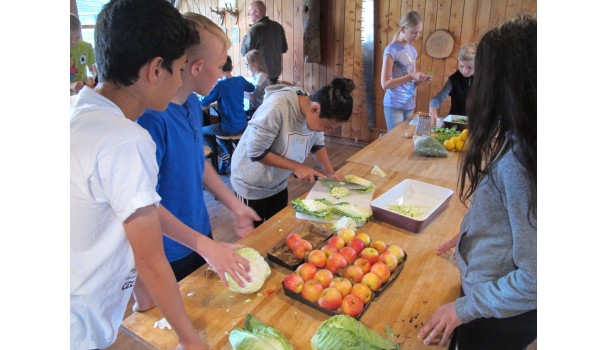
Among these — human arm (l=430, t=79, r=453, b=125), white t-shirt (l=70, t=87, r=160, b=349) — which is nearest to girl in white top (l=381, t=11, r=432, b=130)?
human arm (l=430, t=79, r=453, b=125)

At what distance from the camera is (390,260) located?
1297mm

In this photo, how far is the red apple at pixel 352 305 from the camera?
3.57 ft

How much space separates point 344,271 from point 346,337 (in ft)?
1.11

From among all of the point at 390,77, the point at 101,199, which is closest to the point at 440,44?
the point at 390,77

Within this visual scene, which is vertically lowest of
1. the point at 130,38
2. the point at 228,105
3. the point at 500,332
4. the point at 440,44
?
the point at 500,332

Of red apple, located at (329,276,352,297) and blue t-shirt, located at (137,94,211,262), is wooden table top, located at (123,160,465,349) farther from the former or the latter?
blue t-shirt, located at (137,94,211,262)

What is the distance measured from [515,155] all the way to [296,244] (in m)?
0.80

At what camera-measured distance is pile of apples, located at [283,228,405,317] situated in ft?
3.68

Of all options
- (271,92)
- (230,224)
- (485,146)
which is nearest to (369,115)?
(230,224)

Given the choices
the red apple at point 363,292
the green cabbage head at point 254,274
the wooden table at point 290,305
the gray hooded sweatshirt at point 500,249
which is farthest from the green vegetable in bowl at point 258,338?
the gray hooded sweatshirt at point 500,249

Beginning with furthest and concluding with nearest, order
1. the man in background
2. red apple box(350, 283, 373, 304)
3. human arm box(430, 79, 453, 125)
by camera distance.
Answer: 1. the man in background
2. human arm box(430, 79, 453, 125)
3. red apple box(350, 283, 373, 304)

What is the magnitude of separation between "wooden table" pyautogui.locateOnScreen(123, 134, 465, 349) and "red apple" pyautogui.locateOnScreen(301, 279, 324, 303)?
4cm

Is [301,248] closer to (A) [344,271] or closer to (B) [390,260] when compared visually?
(A) [344,271]

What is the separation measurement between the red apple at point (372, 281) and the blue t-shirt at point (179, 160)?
78cm
